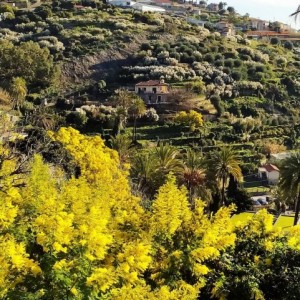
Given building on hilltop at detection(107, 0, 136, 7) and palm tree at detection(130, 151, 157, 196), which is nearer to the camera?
palm tree at detection(130, 151, 157, 196)

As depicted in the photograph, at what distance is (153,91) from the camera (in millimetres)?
71562

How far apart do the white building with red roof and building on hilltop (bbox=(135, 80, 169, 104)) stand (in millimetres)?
18675

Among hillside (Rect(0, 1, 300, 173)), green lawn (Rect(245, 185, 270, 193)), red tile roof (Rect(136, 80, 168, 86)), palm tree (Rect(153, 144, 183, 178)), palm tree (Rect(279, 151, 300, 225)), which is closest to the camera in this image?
palm tree (Rect(279, 151, 300, 225))

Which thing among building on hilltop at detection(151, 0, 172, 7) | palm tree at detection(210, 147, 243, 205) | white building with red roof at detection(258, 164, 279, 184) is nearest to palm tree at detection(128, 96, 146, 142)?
white building with red roof at detection(258, 164, 279, 184)

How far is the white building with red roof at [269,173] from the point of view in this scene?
57.1m

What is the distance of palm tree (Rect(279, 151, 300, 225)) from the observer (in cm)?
3341

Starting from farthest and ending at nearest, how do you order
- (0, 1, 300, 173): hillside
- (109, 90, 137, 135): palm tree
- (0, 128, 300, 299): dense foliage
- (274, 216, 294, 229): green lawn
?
(0, 1, 300, 173): hillside < (109, 90, 137, 135): palm tree < (274, 216, 294, 229): green lawn < (0, 128, 300, 299): dense foliage

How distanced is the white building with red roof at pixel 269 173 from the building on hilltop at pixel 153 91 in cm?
1868

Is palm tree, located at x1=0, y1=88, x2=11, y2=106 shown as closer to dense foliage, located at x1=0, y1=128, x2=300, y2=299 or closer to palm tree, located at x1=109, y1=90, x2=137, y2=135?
palm tree, located at x1=109, y1=90, x2=137, y2=135

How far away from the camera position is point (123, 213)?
1573 cm

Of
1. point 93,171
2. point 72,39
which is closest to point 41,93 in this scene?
→ point 72,39

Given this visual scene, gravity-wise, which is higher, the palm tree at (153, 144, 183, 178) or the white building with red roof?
the palm tree at (153, 144, 183, 178)

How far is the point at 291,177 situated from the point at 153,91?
Answer: 131ft

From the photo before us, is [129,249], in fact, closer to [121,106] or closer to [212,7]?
[121,106]
